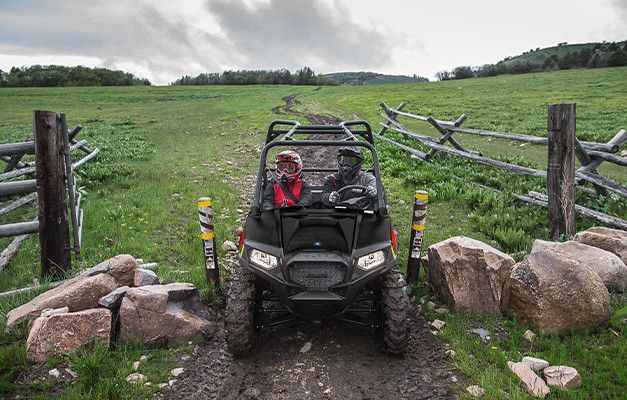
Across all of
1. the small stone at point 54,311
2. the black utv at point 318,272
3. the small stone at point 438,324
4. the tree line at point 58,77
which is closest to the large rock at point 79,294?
the small stone at point 54,311

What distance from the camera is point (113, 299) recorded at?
4887 millimetres

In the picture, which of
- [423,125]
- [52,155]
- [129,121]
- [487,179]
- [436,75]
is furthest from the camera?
[436,75]

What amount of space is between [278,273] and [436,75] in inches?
3440

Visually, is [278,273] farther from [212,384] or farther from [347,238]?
[212,384]

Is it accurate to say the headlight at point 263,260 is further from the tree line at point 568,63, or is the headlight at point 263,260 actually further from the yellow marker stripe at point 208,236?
the tree line at point 568,63

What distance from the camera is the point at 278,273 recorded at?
4.52 metres

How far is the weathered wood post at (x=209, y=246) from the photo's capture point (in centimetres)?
611

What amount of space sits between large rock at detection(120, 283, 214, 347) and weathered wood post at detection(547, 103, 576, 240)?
5648 millimetres

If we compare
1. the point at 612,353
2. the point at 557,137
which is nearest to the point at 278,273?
the point at 612,353

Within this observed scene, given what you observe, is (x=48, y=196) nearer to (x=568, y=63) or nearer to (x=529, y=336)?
(x=529, y=336)

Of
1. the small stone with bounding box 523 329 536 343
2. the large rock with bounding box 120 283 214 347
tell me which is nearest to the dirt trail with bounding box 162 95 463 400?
the large rock with bounding box 120 283 214 347

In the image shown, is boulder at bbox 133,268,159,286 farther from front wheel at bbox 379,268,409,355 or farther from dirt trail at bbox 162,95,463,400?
front wheel at bbox 379,268,409,355

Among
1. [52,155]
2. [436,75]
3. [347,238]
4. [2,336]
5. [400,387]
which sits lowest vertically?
[400,387]

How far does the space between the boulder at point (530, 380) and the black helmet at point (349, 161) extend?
9.65 ft
